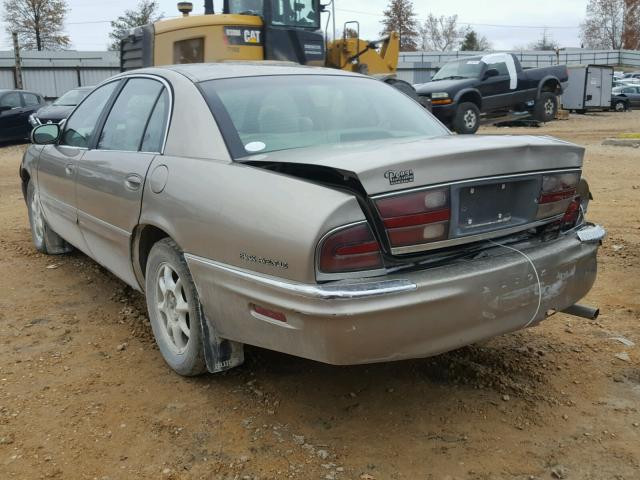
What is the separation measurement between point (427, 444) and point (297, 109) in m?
1.85

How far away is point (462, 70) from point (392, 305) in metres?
14.5

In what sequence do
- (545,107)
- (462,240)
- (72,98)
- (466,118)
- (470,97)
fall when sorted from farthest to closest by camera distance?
(545,107)
(72,98)
(470,97)
(466,118)
(462,240)

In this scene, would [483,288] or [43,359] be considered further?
[43,359]

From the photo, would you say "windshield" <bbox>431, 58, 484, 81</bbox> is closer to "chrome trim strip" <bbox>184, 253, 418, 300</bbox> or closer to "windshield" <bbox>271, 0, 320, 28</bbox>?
"windshield" <bbox>271, 0, 320, 28</bbox>

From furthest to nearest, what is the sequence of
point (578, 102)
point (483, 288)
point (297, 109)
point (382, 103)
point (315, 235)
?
1. point (578, 102)
2. point (382, 103)
3. point (297, 109)
4. point (483, 288)
5. point (315, 235)

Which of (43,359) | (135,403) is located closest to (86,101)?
A: (43,359)

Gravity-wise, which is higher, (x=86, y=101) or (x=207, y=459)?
(x=86, y=101)

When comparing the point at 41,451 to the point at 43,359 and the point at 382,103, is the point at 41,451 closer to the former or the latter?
the point at 43,359

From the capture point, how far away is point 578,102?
2856 cm

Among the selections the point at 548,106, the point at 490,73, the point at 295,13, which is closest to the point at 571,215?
the point at 295,13

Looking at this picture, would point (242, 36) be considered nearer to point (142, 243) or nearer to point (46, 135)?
point (46, 135)

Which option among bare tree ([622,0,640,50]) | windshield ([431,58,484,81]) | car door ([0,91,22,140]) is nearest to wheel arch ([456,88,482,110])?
windshield ([431,58,484,81])

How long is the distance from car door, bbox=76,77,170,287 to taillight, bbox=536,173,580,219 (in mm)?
1972

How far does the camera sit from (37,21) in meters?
49.7
